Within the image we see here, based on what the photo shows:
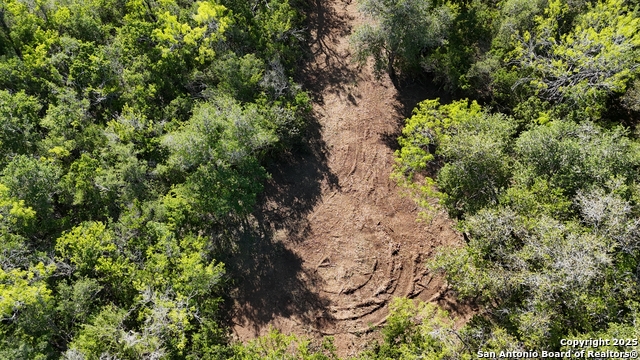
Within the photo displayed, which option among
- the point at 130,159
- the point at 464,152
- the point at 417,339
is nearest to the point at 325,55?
the point at 464,152

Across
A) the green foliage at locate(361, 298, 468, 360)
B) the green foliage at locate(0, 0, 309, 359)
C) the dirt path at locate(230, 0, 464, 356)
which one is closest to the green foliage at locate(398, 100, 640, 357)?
the green foliage at locate(361, 298, 468, 360)

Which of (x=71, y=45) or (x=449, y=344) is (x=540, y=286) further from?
(x=71, y=45)

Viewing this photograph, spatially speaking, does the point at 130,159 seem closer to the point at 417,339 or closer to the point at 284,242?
the point at 284,242

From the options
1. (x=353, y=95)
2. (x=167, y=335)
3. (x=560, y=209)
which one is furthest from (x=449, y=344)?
(x=353, y=95)

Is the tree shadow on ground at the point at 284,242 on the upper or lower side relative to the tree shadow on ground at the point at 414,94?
lower

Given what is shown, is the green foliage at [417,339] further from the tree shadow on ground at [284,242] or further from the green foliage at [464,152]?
the green foliage at [464,152]

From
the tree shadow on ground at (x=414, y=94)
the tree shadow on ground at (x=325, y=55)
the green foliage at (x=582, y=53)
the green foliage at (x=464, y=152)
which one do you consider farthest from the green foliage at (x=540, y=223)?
the tree shadow on ground at (x=325, y=55)

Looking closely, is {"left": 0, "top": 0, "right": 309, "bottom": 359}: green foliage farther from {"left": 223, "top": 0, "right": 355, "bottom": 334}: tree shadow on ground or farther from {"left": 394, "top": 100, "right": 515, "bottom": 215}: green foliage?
{"left": 394, "top": 100, "right": 515, "bottom": 215}: green foliage

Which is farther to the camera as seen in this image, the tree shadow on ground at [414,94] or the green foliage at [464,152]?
the tree shadow on ground at [414,94]

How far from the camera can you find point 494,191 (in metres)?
24.8

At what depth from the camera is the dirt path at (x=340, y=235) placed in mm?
28109

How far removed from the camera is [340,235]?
30156 millimetres

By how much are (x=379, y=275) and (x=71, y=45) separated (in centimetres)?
2856

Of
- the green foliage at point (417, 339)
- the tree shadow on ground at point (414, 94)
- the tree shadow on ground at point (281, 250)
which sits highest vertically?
the tree shadow on ground at point (414, 94)
